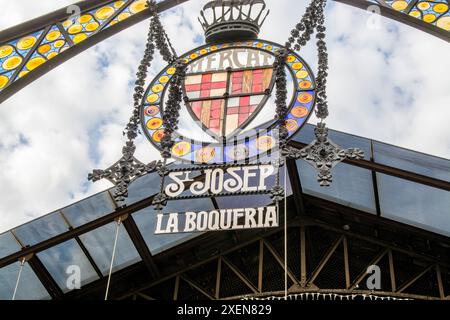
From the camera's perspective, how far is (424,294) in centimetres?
1662

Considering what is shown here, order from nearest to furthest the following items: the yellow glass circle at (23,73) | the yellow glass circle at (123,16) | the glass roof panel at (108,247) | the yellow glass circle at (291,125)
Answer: the yellow glass circle at (291,125), the yellow glass circle at (23,73), the yellow glass circle at (123,16), the glass roof panel at (108,247)

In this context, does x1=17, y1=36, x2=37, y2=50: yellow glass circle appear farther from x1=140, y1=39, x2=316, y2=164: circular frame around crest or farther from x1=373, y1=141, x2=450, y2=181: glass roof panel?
x1=373, y1=141, x2=450, y2=181: glass roof panel

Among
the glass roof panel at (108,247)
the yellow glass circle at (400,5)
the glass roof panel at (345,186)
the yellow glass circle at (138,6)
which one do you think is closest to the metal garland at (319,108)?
the yellow glass circle at (400,5)

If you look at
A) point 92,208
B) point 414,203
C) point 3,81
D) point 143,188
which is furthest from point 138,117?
point 414,203

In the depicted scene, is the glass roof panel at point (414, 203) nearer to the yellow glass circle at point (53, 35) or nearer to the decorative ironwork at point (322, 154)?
the decorative ironwork at point (322, 154)

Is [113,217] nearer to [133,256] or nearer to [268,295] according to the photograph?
[133,256]

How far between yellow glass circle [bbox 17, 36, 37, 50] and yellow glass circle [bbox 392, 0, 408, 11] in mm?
4576

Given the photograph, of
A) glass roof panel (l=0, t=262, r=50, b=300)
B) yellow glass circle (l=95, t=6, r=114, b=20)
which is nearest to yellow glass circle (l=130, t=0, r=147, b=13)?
yellow glass circle (l=95, t=6, r=114, b=20)

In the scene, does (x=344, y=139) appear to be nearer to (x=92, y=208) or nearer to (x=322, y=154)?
(x=92, y=208)

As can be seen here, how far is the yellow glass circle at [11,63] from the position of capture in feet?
30.4

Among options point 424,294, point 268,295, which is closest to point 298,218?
point 268,295

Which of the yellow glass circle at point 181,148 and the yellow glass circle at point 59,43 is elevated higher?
the yellow glass circle at point 59,43

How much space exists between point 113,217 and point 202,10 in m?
6.52
